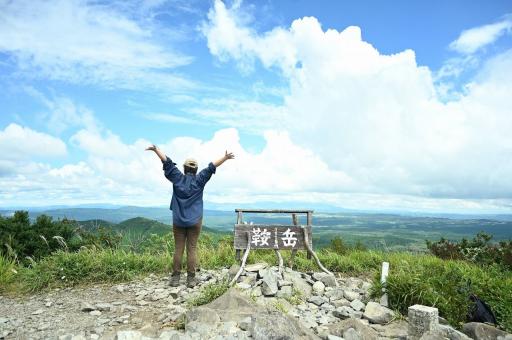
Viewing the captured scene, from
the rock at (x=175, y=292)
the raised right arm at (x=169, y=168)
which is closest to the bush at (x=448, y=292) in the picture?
the rock at (x=175, y=292)

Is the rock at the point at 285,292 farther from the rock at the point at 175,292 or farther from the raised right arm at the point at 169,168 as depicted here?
the raised right arm at the point at 169,168

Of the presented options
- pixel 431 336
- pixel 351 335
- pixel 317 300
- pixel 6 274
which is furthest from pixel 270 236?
pixel 6 274

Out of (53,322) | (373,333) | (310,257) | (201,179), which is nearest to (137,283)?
(53,322)

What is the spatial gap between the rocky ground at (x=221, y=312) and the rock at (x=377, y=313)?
17 millimetres

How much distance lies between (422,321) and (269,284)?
286cm

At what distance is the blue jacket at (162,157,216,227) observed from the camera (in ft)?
28.3

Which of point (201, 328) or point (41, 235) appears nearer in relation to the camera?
point (201, 328)

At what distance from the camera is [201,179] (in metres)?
8.68

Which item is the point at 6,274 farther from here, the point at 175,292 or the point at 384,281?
the point at 384,281

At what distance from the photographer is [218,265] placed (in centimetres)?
1088

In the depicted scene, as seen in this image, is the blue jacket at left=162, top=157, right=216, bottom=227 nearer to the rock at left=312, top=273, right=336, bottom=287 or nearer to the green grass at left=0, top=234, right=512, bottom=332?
the green grass at left=0, top=234, right=512, bottom=332

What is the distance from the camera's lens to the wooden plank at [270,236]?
10359 mm

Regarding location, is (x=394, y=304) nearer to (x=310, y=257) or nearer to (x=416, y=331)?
(x=416, y=331)

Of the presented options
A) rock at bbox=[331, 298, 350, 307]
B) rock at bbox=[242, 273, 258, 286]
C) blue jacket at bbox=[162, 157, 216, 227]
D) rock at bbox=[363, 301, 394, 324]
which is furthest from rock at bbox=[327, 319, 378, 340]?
blue jacket at bbox=[162, 157, 216, 227]
